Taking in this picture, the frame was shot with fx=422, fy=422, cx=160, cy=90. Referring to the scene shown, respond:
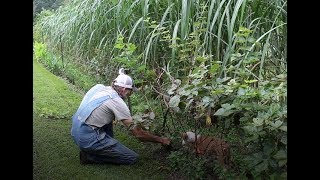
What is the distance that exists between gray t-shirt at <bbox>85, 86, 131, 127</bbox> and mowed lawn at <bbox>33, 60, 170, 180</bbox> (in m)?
0.25

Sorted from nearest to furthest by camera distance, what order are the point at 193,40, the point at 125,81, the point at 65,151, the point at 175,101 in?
the point at 175,101 < the point at 193,40 < the point at 125,81 < the point at 65,151

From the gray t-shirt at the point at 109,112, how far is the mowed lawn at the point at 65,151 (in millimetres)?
255

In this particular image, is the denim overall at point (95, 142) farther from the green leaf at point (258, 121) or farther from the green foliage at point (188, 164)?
the green leaf at point (258, 121)

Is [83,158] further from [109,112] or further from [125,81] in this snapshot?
[125,81]

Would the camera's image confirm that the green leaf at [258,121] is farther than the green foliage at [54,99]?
No

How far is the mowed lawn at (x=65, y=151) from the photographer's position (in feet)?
7.12

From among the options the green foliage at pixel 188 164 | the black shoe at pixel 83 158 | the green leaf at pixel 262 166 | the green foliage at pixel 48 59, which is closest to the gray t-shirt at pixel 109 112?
the black shoe at pixel 83 158

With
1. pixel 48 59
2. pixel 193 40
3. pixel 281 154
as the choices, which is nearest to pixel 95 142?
pixel 193 40

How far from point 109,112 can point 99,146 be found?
21 cm

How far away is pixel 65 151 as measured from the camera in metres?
2.61
